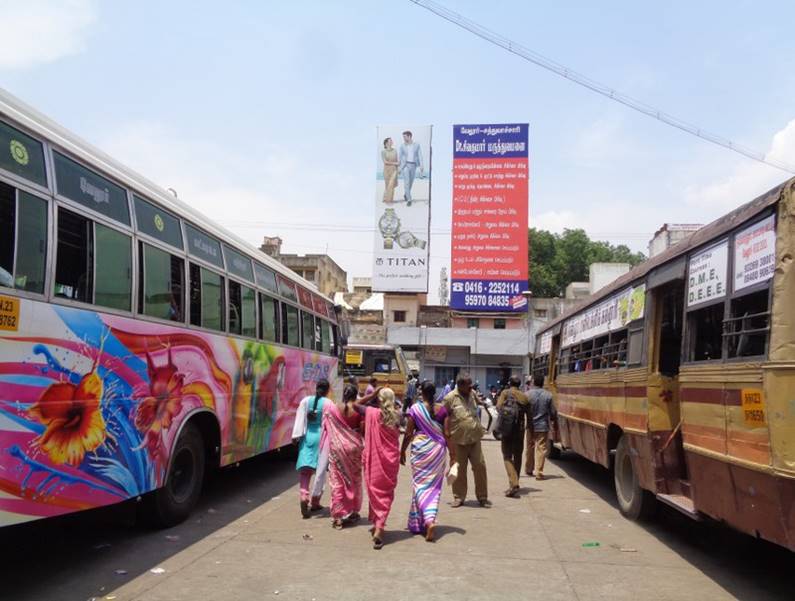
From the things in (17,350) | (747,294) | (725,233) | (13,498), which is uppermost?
(725,233)

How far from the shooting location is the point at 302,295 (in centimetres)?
1150

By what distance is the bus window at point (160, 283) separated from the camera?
5.92 m

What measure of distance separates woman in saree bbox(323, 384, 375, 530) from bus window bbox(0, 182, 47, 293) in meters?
3.63

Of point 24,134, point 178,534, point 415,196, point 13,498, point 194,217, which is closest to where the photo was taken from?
point 13,498

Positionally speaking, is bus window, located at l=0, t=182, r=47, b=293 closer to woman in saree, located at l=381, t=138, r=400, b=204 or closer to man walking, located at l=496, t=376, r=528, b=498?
man walking, located at l=496, t=376, r=528, b=498

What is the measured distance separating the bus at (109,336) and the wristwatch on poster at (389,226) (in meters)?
26.2

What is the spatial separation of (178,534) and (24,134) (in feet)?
13.1

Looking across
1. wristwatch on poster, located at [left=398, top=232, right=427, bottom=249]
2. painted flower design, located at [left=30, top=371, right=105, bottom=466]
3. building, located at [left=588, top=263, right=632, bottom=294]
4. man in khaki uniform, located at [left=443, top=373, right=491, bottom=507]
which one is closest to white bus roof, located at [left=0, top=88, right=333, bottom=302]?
painted flower design, located at [left=30, top=371, right=105, bottom=466]

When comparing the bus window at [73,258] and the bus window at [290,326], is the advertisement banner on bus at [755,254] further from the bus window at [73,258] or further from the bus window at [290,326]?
the bus window at [290,326]

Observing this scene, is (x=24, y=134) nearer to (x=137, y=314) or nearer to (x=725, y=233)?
(x=137, y=314)

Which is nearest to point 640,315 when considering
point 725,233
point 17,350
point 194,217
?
point 725,233

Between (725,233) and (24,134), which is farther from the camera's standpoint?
(725,233)

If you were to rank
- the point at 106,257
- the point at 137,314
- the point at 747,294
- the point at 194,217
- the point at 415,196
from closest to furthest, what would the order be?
the point at 747,294 < the point at 106,257 < the point at 137,314 < the point at 194,217 < the point at 415,196

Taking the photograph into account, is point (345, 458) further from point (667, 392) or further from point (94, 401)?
point (667, 392)
